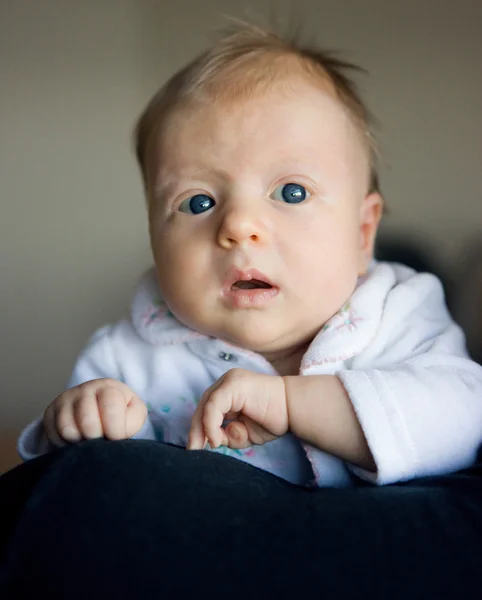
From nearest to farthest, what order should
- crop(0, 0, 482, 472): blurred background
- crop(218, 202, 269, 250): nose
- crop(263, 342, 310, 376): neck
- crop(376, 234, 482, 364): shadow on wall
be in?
crop(218, 202, 269, 250): nose < crop(263, 342, 310, 376): neck < crop(376, 234, 482, 364): shadow on wall < crop(0, 0, 482, 472): blurred background

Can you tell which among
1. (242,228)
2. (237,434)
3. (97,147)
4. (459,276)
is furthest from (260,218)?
(97,147)

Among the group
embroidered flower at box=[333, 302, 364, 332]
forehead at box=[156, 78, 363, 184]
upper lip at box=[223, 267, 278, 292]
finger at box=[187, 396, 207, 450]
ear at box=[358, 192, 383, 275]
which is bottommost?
finger at box=[187, 396, 207, 450]

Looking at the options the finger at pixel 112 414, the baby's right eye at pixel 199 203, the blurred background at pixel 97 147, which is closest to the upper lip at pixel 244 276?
the baby's right eye at pixel 199 203

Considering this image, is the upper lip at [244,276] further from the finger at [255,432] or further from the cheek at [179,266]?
the finger at [255,432]

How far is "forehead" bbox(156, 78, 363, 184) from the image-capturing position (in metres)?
0.89

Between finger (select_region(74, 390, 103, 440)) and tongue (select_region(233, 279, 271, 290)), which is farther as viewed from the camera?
tongue (select_region(233, 279, 271, 290))

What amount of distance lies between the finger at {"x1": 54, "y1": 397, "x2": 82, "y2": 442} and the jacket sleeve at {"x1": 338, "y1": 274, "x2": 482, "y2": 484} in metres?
0.32

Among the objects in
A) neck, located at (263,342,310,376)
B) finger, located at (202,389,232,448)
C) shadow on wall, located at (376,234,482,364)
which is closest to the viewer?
finger, located at (202,389,232,448)

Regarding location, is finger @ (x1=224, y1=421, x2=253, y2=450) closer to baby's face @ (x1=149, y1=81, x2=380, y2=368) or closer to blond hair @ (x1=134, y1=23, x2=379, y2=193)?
baby's face @ (x1=149, y1=81, x2=380, y2=368)

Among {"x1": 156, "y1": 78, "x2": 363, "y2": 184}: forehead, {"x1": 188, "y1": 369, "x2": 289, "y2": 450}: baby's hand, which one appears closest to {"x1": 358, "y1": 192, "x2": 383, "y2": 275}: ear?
{"x1": 156, "y1": 78, "x2": 363, "y2": 184}: forehead

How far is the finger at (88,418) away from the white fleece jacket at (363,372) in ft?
0.48

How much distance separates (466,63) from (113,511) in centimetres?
105

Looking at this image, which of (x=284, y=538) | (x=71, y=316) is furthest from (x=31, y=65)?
(x=284, y=538)

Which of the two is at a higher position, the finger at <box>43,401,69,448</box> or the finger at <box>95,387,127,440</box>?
the finger at <box>95,387,127,440</box>
